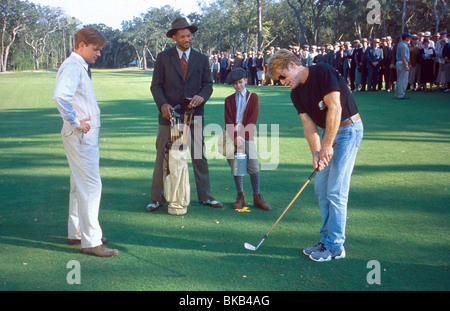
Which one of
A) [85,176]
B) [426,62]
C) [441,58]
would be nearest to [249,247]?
[85,176]

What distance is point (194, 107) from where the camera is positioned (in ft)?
19.4

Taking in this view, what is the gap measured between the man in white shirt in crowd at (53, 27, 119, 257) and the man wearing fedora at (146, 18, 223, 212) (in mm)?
1493

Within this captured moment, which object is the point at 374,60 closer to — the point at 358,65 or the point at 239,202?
the point at 358,65

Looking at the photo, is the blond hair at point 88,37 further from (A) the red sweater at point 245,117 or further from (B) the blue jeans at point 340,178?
(B) the blue jeans at point 340,178

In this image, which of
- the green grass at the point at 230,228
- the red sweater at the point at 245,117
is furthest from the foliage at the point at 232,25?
the red sweater at the point at 245,117

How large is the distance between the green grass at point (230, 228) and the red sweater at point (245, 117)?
103 centimetres

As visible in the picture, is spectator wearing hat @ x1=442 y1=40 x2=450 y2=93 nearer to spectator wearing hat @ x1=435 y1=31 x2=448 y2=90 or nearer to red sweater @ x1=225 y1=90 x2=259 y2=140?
spectator wearing hat @ x1=435 y1=31 x2=448 y2=90

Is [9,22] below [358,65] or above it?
above

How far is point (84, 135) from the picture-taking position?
429 centimetres

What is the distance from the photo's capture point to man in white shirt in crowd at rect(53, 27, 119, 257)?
4.18 metres

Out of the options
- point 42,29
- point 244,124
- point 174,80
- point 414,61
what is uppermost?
point 42,29

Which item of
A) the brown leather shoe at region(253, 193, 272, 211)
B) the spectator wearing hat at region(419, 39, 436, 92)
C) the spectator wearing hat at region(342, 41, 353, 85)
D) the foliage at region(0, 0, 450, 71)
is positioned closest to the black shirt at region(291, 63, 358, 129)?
the brown leather shoe at region(253, 193, 272, 211)

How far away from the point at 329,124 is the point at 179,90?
2.54 m

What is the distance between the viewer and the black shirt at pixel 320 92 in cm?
402
